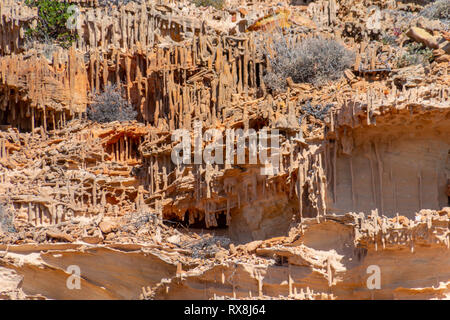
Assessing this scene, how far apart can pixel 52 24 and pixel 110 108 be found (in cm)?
590

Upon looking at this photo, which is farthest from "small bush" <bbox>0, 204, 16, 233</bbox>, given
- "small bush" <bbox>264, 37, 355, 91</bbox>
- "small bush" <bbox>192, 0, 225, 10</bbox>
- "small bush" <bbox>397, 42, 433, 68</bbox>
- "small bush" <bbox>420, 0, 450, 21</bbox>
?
"small bush" <bbox>420, 0, 450, 21</bbox>

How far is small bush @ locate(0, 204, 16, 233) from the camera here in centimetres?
1919

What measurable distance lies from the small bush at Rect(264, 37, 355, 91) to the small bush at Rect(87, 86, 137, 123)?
3761 mm

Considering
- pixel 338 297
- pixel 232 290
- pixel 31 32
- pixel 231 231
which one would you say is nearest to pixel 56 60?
pixel 31 32

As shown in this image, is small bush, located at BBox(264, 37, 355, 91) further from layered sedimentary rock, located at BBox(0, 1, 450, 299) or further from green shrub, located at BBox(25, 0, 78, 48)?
green shrub, located at BBox(25, 0, 78, 48)

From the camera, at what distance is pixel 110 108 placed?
2248 cm

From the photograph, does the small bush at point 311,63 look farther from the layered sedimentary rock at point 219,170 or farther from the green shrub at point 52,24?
the green shrub at point 52,24

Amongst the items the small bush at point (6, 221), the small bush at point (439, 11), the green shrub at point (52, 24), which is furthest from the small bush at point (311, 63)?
the green shrub at point (52, 24)

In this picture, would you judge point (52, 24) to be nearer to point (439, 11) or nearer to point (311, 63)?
point (311, 63)

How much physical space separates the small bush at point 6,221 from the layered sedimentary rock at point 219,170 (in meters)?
0.06

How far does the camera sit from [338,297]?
52.0 ft

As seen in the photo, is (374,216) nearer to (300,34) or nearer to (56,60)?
(300,34)

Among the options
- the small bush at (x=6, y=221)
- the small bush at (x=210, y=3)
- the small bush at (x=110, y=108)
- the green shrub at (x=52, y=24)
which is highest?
the small bush at (x=210, y=3)

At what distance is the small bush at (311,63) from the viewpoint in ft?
68.3
